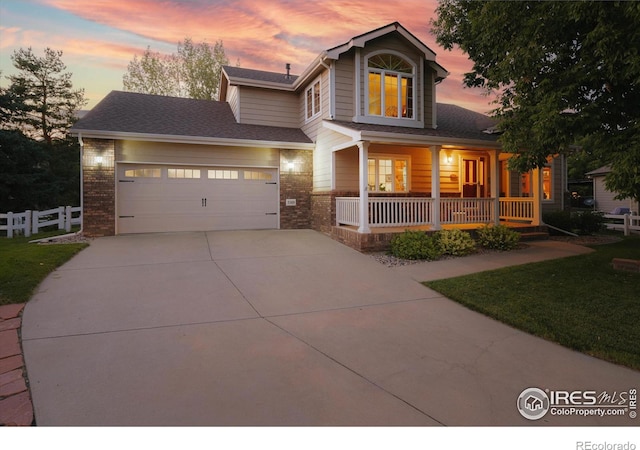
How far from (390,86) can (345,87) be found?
1.55 meters

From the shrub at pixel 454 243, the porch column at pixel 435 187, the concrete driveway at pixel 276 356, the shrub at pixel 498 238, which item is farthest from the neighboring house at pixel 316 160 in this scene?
the concrete driveway at pixel 276 356

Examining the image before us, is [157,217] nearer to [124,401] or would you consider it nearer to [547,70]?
[124,401]

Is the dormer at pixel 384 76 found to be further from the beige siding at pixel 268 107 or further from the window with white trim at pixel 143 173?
the window with white trim at pixel 143 173

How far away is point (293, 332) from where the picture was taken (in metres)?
4.36

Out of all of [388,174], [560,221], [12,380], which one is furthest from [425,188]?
[12,380]

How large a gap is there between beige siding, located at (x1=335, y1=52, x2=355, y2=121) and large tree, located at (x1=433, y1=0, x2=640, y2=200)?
5181 millimetres

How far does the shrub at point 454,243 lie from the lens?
895 centimetres

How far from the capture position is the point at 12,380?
10.4ft

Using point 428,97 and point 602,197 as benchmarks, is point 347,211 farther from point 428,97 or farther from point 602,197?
point 602,197

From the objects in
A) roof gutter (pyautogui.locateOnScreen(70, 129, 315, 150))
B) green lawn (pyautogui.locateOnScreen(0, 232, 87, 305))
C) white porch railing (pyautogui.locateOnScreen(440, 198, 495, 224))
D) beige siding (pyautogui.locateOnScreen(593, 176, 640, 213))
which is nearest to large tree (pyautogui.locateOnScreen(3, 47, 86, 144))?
roof gutter (pyautogui.locateOnScreen(70, 129, 315, 150))

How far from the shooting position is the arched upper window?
11.8m

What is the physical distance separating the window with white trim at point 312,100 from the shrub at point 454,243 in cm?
614

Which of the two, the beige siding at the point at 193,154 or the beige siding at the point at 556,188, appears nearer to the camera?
the beige siding at the point at 193,154

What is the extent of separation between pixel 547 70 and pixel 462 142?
428cm
